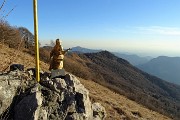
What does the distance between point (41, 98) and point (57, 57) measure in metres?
2.79

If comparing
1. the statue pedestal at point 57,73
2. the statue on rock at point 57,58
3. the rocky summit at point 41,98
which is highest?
the statue on rock at point 57,58

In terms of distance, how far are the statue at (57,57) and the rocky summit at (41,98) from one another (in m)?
0.84

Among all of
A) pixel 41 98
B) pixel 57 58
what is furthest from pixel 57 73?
pixel 41 98

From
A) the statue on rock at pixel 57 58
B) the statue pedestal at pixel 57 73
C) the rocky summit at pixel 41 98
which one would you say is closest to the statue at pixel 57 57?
the statue on rock at pixel 57 58

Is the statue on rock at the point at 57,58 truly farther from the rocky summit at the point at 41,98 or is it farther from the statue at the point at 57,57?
A: the rocky summit at the point at 41,98

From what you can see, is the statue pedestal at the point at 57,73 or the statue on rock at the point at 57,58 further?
the statue on rock at the point at 57,58

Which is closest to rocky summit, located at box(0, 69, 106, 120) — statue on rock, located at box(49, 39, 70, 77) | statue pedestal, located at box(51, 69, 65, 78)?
statue pedestal, located at box(51, 69, 65, 78)

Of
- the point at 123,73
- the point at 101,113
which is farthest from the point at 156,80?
the point at 101,113

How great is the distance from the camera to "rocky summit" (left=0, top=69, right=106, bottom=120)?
24.7ft

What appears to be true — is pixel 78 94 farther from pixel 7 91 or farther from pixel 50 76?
pixel 7 91

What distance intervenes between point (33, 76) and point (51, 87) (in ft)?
2.14

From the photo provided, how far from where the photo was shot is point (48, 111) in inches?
321

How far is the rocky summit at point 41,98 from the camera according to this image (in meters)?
7.52

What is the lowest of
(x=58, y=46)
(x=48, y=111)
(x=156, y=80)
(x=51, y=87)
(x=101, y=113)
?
(x=156, y=80)
